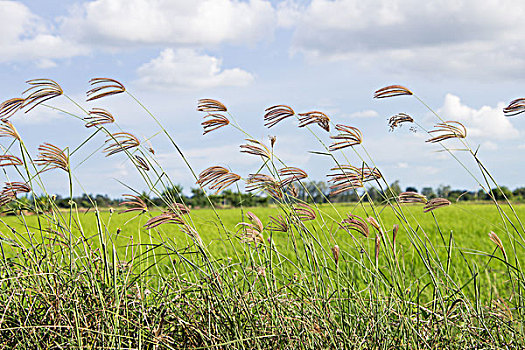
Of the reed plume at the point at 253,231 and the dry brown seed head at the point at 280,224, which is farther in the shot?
the dry brown seed head at the point at 280,224

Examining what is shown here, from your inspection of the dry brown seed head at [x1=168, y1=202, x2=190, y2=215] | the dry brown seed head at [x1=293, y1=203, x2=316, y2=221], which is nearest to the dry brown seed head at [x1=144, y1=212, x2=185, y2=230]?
the dry brown seed head at [x1=168, y1=202, x2=190, y2=215]

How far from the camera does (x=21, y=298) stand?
2354mm

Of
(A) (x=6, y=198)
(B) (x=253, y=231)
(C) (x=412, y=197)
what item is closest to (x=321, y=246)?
(B) (x=253, y=231)

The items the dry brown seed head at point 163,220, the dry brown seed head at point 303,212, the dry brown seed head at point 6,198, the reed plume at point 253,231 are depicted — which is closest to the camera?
the dry brown seed head at point 163,220

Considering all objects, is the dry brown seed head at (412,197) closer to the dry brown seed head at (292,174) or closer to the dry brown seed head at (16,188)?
the dry brown seed head at (292,174)

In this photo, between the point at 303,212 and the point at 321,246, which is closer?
the point at 321,246

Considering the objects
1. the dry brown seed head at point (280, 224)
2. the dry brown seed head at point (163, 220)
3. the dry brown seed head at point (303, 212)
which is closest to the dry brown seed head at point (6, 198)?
the dry brown seed head at point (163, 220)

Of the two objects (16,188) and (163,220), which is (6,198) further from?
(163,220)

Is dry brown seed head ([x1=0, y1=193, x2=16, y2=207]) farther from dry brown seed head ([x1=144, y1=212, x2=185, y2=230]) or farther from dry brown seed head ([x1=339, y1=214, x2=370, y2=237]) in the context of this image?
dry brown seed head ([x1=339, y1=214, x2=370, y2=237])

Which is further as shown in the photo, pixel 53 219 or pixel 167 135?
pixel 53 219

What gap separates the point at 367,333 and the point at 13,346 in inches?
60.9

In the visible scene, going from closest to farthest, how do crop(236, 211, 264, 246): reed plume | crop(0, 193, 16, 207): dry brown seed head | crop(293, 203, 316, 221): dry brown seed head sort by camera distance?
crop(236, 211, 264, 246): reed plume
crop(293, 203, 316, 221): dry brown seed head
crop(0, 193, 16, 207): dry brown seed head

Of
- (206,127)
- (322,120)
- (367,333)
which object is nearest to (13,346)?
(206,127)

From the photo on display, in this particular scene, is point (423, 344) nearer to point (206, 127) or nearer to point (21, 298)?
point (206, 127)
